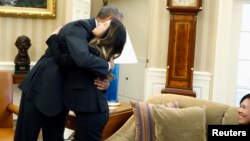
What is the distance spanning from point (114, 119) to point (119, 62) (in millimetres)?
431

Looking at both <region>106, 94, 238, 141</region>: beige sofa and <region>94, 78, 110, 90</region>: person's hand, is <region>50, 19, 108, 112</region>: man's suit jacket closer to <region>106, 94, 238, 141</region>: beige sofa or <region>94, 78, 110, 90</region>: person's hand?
<region>94, 78, 110, 90</region>: person's hand

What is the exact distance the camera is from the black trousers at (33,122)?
1859mm

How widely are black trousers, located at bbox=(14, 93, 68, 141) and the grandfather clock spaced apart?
1.92 m

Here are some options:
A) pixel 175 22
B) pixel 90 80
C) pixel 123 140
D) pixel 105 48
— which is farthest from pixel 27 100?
pixel 175 22

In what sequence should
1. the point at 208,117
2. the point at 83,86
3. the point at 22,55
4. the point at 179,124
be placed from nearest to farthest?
1. the point at 83,86
2. the point at 179,124
3. the point at 208,117
4. the point at 22,55

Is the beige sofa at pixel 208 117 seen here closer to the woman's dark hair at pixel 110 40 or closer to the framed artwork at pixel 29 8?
the woman's dark hair at pixel 110 40

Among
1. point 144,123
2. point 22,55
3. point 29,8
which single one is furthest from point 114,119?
point 29,8

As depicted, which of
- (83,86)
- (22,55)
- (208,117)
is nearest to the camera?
(83,86)

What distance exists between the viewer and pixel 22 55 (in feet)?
11.5

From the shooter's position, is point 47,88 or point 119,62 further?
point 119,62

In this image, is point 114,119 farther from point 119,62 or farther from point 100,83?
point 100,83

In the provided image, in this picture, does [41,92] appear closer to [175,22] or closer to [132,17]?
[175,22]

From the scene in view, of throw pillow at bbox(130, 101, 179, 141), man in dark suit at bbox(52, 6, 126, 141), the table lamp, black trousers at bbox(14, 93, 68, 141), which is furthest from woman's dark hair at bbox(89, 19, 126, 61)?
throw pillow at bbox(130, 101, 179, 141)

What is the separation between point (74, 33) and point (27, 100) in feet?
1.49
